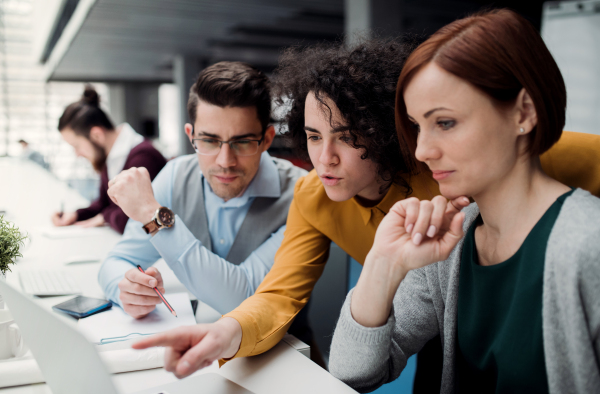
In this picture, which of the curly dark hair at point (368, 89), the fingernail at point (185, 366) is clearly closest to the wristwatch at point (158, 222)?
the curly dark hair at point (368, 89)

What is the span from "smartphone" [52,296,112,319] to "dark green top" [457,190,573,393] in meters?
1.02

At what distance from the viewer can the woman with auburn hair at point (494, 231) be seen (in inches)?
30.3

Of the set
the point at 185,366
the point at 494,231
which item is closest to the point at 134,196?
the point at 185,366

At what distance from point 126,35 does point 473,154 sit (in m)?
8.02

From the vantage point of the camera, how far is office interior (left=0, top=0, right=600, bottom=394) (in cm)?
394

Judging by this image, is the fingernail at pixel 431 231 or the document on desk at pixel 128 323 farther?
the document on desk at pixel 128 323

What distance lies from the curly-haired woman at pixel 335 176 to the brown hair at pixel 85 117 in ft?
7.45

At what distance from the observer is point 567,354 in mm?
771

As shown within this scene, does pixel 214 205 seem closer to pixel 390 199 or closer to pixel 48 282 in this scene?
pixel 48 282

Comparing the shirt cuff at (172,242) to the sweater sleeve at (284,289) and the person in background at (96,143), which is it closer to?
the sweater sleeve at (284,289)

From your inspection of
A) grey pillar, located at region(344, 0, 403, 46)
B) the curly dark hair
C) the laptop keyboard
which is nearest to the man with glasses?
the laptop keyboard

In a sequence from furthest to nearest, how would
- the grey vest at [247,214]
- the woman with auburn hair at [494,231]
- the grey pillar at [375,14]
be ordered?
the grey pillar at [375,14] < the grey vest at [247,214] < the woman with auburn hair at [494,231]

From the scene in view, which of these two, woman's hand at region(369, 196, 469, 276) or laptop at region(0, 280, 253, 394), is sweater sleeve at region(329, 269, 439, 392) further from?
laptop at region(0, 280, 253, 394)

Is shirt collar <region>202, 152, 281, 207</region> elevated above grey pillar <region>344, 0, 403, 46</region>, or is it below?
below
